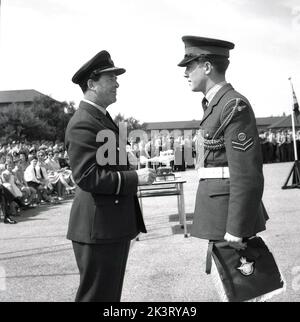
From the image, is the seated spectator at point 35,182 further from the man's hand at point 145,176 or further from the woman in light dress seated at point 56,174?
the man's hand at point 145,176

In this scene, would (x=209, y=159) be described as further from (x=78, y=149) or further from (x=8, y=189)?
(x=8, y=189)

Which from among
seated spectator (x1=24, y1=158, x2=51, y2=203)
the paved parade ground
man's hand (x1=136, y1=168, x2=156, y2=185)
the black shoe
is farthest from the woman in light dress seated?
man's hand (x1=136, y1=168, x2=156, y2=185)

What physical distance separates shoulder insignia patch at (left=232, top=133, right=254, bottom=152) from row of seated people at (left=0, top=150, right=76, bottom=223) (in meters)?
8.08

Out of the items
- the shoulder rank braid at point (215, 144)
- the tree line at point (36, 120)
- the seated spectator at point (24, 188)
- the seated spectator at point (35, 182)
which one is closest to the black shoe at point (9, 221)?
the seated spectator at point (24, 188)

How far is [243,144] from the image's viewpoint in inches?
102

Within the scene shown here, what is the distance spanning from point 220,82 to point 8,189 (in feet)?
29.1

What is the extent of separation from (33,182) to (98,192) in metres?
10.9

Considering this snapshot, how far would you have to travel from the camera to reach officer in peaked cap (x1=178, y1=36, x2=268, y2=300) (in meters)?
2.57

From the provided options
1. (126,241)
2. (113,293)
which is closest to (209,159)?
(126,241)

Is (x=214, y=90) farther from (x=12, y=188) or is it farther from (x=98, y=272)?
(x=12, y=188)

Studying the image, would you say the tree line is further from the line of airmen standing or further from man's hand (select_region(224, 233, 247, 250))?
man's hand (select_region(224, 233, 247, 250))

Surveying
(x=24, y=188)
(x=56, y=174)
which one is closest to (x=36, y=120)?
(x=56, y=174)

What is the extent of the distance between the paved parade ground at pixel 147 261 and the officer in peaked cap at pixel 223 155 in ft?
5.44

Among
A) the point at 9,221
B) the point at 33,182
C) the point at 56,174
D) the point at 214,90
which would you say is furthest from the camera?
the point at 56,174
